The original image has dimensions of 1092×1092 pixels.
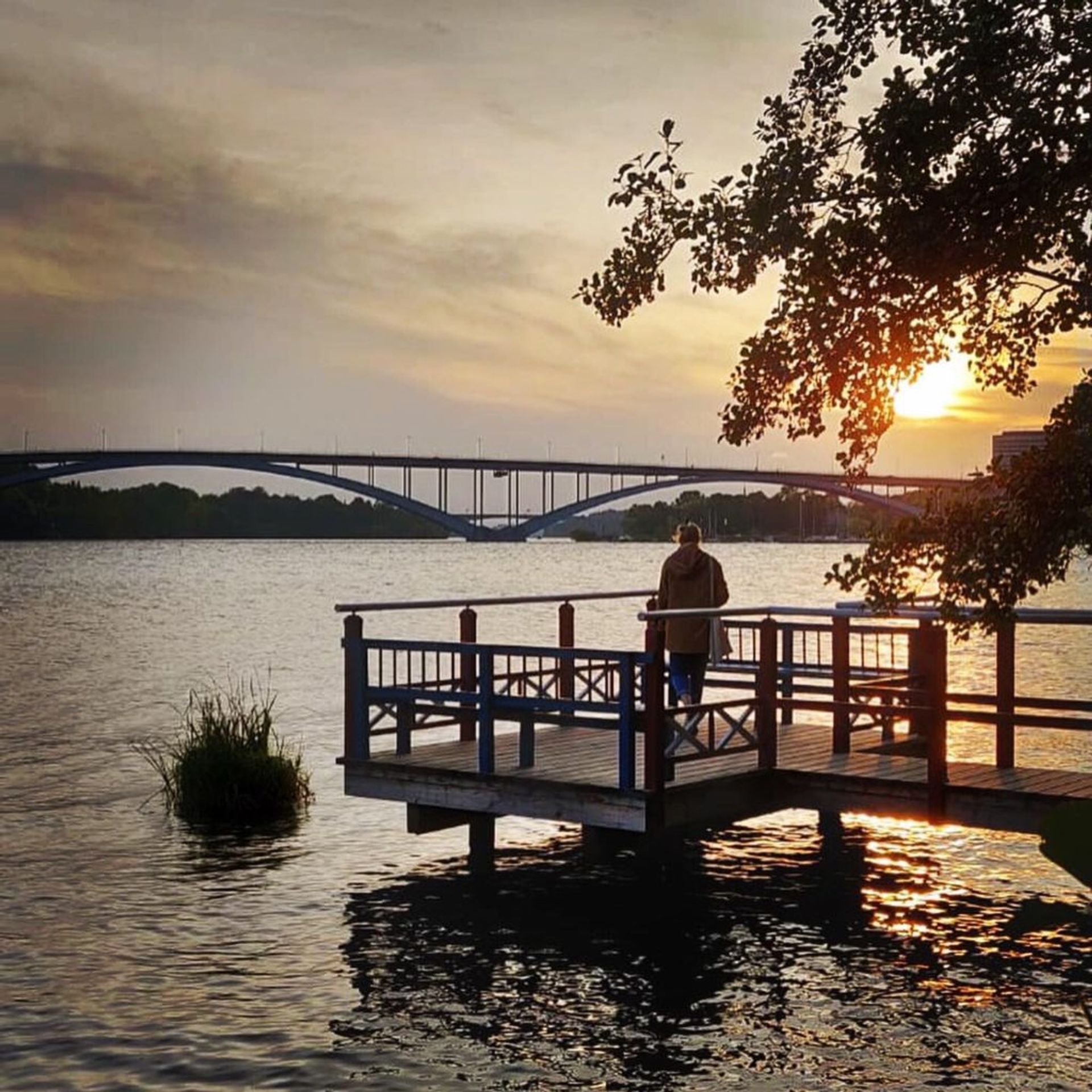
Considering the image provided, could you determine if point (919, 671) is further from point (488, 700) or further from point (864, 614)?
point (488, 700)

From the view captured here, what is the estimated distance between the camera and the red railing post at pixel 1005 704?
40.9 ft

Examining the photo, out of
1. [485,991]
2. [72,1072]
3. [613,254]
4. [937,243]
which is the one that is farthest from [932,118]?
[72,1072]

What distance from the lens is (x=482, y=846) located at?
1492 centimetres

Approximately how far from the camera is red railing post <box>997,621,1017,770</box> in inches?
491

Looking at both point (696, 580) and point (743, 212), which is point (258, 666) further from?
point (743, 212)

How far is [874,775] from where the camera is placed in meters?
12.5

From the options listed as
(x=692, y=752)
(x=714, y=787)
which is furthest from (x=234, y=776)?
(x=714, y=787)

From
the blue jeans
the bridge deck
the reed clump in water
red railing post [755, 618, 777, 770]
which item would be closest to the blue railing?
the bridge deck

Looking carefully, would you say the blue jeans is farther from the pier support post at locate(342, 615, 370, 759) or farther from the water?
the pier support post at locate(342, 615, 370, 759)

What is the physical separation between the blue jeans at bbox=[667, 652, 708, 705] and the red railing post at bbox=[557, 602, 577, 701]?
1.01m

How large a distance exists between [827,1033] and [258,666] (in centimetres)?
4023

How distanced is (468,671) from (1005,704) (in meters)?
5.11

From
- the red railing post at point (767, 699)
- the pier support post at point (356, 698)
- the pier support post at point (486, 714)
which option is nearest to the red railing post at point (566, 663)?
the pier support post at point (486, 714)

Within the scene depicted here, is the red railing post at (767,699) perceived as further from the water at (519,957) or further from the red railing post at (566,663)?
the red railing post at (566,663)
